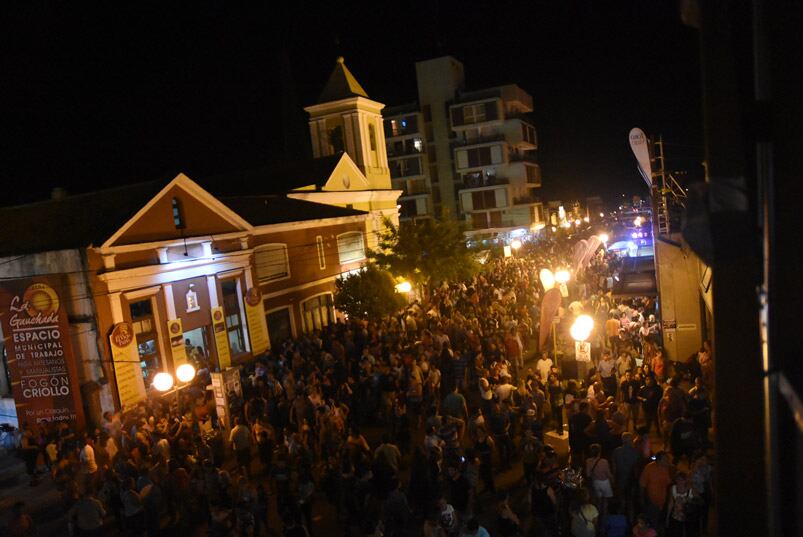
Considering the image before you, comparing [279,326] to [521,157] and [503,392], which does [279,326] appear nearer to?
[503,392]

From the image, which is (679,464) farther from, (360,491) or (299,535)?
(299,535)

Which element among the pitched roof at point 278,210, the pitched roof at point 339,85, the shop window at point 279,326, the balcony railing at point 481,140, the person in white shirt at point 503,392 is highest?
the pitched roof at point 339,85

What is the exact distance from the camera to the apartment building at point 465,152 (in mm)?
53250

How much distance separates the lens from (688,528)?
689 centimetres

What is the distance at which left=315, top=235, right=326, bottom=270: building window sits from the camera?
26.6 meters

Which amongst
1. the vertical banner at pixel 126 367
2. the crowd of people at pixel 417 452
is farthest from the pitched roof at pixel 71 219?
the crowd of people at pixel 417 452

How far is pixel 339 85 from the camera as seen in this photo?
3544 centimetres

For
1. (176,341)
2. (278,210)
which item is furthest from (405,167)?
(176,341)

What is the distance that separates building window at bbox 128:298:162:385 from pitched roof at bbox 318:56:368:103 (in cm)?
2094

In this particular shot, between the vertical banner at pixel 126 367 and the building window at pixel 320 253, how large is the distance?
35.6ft

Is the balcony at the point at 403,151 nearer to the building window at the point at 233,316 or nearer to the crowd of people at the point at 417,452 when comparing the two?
the building window at the point at 233,316

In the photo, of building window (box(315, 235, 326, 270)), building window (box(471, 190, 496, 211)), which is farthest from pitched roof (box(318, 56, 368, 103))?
building window (box(471, 190, 496, 211))

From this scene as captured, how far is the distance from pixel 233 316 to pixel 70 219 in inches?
243

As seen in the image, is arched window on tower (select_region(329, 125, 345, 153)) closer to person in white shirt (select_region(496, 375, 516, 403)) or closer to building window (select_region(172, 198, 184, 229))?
building window (select_region(172, 198, 184, 229))
